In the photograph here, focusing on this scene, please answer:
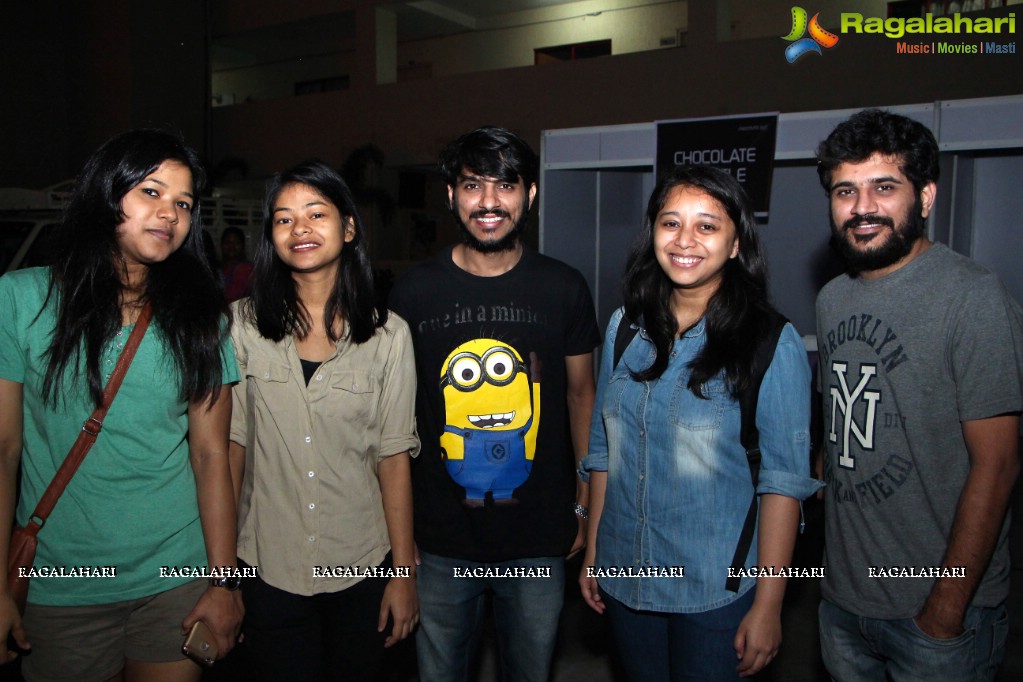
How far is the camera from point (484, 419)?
2.42 meters

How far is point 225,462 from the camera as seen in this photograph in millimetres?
2107

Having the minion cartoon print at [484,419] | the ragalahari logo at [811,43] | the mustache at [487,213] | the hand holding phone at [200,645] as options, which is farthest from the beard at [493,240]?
the ragalahari logo at [811,43]

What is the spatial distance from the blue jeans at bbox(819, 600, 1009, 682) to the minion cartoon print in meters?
1.00

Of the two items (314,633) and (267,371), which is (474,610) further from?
(267,371)

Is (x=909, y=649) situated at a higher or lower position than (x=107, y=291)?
lower

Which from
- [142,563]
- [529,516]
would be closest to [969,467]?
[529,516]

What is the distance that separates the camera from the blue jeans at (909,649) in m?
1.89

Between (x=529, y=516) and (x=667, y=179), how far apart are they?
1.10 metres

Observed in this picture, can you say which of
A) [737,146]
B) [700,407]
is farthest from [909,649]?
[737,146]

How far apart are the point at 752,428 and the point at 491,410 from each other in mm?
809

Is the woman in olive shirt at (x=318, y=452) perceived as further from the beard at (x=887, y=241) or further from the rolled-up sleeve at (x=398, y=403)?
the beard at (x=887, y=241)

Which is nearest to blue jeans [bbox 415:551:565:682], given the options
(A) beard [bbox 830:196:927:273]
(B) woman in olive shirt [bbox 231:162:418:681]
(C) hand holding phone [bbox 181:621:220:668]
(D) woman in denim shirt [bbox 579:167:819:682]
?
(B) woman in olive shirt [bbox 231:162:418:681]

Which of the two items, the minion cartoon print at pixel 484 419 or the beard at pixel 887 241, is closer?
the beard at pixel 887 241

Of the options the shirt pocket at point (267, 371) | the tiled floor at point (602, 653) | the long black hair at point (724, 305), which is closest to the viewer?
the long black hair at point (724, 305)
